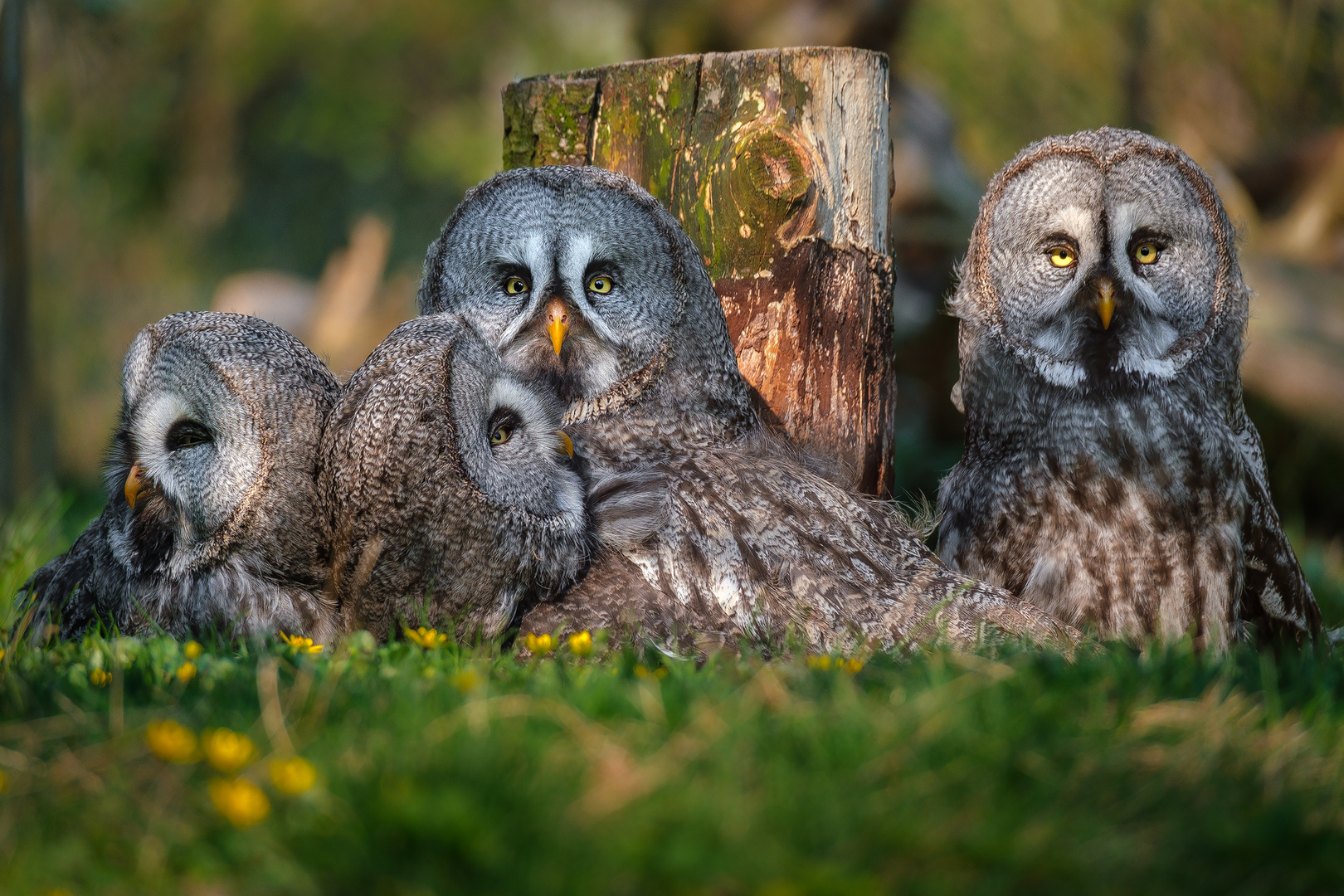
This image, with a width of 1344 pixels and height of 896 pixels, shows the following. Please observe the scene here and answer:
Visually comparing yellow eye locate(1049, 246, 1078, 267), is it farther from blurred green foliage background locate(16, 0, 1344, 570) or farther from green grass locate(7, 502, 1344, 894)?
green grass locate(7, 502, 1344, 894)

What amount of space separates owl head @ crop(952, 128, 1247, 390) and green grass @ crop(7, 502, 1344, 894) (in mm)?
1985

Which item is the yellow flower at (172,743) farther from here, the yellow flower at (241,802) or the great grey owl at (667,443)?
the great grey owl at (667,443)

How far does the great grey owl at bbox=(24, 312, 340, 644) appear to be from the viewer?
358 centimetres

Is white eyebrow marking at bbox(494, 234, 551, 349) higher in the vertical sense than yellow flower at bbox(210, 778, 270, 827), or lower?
higher

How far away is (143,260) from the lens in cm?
1906

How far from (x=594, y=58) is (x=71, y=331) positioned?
8.37 metres

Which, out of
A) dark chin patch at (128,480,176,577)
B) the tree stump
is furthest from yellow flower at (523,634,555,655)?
the tree stump

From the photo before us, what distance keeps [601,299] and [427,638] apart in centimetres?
141

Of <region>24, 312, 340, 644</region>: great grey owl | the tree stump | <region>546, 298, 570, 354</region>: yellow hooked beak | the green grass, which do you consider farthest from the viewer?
the tree stump

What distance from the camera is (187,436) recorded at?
3.65m

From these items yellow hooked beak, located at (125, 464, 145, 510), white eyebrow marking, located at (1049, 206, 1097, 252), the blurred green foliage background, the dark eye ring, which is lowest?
yellow hooked beak, located at (125, 464, 145, 510)

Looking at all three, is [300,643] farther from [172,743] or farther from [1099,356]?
[1099,356]

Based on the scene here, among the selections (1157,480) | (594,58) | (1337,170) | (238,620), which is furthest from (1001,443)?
(594,58)

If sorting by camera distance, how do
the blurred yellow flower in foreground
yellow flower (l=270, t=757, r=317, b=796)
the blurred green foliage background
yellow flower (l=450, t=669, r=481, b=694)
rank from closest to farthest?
yellow flower (l=270, t=757, r=317, b=796)
yellow flower (l=450, t=669, r=481, b=694)
the blurred yellow flower in foreground
the blurred green foliage background
